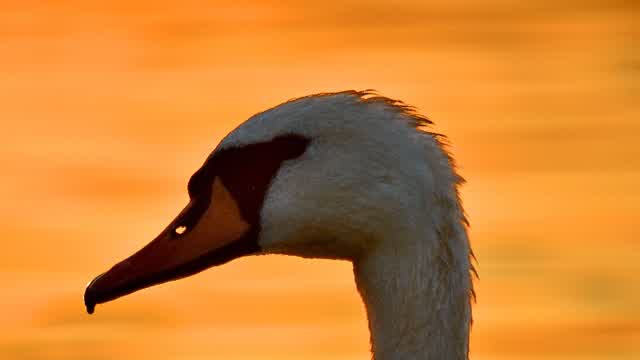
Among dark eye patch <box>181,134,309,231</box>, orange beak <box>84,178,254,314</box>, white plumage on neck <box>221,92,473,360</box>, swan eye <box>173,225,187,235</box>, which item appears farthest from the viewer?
swan eye <box>173,225,187,235</box>

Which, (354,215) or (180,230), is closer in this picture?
(354,215)

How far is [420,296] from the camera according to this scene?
7.17 m

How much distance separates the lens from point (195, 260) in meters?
7.39

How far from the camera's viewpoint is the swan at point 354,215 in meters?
7.08

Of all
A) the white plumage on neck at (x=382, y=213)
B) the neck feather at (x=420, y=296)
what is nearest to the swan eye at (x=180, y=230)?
the white plumage on neck at (x=382, y=213)

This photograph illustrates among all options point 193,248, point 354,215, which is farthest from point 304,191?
point 193,248

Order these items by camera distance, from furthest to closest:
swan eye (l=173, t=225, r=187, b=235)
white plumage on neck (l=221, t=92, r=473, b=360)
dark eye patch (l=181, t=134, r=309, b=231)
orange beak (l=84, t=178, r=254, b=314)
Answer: swan eye (l=173, t=225, r=187, b=235), orange beak (l=84, t=178, r=254, b=314), dark eye patch (l=181, t=134, r=309, b=231), white plumage on neck (l=221, t=92, r=473, b=360)

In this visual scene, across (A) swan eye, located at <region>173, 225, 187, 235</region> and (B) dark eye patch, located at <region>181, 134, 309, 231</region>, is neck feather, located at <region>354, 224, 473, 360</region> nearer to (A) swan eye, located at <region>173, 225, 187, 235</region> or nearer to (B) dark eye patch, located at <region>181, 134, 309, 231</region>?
(B) dark eye patch, located at <region>181, 134, 309, 231</region>

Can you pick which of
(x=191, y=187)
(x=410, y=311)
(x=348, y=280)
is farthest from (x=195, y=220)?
(x=348, y=280)

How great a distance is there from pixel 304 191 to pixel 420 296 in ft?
1.53

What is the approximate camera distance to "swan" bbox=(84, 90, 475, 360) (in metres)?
7.08

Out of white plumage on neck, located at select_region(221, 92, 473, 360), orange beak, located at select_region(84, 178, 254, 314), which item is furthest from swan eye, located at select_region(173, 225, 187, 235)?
white plumage on neck, located at select_region(221, 92, 473, 360)

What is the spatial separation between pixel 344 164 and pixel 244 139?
0.32 m

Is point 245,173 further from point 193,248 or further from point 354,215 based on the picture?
point 354,215
